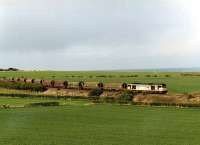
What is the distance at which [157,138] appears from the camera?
3803 centimetres

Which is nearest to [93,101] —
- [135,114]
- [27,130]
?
[135,114]

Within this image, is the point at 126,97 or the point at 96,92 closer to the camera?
the point at 126,97

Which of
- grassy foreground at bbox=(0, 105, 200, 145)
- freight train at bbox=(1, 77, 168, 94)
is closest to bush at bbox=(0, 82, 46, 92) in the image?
freight train at bbox=(1, 77, 168, 94)

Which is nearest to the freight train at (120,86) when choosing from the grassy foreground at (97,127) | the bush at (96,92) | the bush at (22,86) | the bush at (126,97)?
the bush at (96,92)

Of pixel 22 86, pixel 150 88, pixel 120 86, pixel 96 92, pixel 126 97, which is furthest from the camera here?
pixel 22 86

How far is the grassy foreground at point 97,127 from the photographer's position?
120 feet

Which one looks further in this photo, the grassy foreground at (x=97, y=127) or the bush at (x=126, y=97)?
the bush at (x=126, y=97)

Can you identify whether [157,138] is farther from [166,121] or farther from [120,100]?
[120,100]

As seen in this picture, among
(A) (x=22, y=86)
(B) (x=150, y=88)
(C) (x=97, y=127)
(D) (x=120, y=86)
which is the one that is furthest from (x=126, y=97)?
(C) (x=97, y=127)

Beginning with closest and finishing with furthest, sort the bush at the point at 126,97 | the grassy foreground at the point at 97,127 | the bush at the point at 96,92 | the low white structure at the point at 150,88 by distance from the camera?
the grassy foreground at the point at 97,127 → the bush at the point at 126,97 → the low white structure at the point at 150,88 → the bush at the point at 96,92

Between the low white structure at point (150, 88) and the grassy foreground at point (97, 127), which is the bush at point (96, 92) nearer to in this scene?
the low white structure at point (150, 88)

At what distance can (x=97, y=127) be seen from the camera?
45656 mm

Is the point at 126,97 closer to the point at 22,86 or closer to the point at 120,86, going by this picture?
the point at 120,86

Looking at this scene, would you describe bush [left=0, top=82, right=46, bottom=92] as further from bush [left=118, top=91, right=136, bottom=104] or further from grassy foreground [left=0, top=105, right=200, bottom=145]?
grassy foreground [left=0, top=105, right=200, bottom=145]
